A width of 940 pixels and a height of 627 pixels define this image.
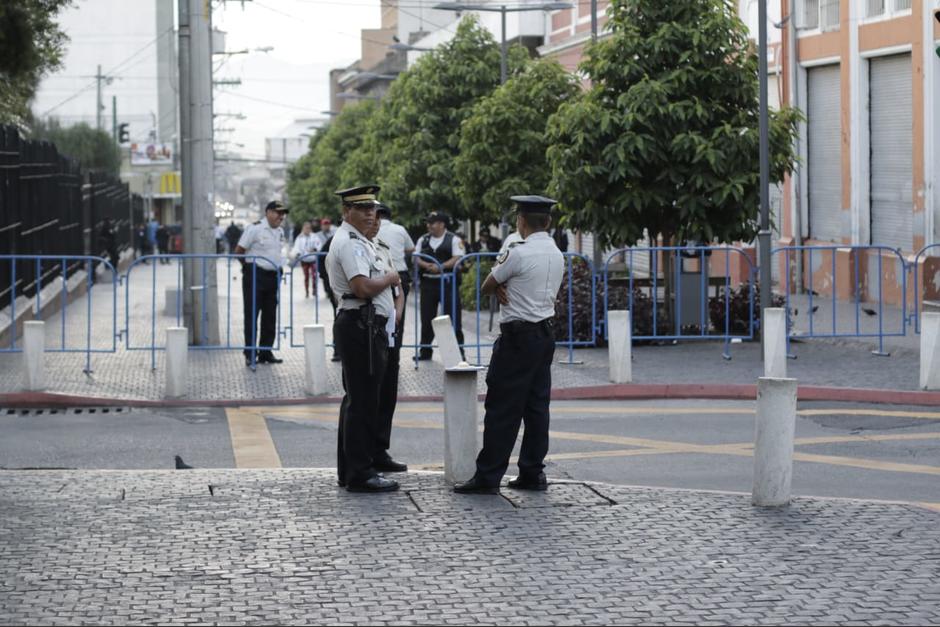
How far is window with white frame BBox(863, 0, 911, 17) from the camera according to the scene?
85.3 ft

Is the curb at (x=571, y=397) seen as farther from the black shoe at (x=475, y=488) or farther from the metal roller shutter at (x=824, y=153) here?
the metal roller shutter at (x=824, y=153)

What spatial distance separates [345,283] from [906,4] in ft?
59.9

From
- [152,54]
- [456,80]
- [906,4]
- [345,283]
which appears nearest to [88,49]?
[152,54]

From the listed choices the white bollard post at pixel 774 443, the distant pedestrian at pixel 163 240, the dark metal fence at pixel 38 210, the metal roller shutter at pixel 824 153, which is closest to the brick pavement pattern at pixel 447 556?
the white bollard post at pixel 774 443

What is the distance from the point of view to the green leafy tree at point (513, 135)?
103 ft

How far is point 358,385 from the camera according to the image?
9766mm

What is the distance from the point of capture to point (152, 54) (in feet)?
408

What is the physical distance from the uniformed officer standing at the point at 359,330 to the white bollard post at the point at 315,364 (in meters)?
6.02

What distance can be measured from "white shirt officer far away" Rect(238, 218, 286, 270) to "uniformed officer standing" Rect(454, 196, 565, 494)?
884cm

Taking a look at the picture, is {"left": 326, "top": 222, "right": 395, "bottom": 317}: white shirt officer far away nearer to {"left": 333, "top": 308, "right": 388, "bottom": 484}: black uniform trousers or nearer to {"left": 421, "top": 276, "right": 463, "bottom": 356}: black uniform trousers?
{"left": 333, "top": 308, "right": 388, "bottom": 484}: black uniform trousers

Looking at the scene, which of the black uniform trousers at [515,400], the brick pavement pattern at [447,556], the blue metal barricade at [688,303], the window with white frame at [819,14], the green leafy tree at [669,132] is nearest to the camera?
the brick pavement pattern at [447,556]

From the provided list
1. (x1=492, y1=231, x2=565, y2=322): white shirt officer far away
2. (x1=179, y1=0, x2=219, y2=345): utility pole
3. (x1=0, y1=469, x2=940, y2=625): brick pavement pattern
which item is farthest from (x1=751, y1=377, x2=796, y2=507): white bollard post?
(x1=179, y1=0, x2=219, y2=345): utility pole

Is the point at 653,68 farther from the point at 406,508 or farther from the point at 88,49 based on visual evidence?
the point at 88,49

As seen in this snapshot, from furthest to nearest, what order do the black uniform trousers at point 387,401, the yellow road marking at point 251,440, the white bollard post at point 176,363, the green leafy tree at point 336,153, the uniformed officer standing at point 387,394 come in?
the green leafy tree at point 336,153 < the white bollard post at point 176,363 < the yellow road marking at point 251,440 < the black uniform trousers at point 387,401 < the uniformed officer standing at point 387,394
